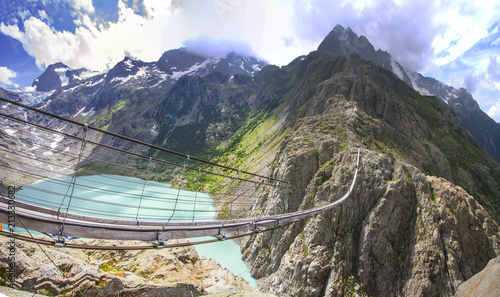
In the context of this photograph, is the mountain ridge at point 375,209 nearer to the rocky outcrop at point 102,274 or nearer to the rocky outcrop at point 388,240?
the rocky outcrop at point 388,240

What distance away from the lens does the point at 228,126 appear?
139m

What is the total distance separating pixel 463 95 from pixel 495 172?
567 ft

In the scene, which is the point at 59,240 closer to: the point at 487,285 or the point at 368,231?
the point at 487,285

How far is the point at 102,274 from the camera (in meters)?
6.96

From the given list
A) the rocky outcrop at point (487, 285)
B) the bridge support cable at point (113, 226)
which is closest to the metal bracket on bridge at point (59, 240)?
the bridge support cable at point (113, 226)

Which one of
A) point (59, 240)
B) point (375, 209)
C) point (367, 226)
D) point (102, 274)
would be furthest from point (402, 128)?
point (59, 240)

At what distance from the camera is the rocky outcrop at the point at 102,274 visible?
19.9 feet

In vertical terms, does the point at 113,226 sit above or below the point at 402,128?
below

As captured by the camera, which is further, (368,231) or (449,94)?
(449,94)

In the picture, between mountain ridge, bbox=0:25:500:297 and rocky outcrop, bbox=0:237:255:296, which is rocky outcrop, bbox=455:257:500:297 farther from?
rocky outcrop, bbox=0:237:255:296

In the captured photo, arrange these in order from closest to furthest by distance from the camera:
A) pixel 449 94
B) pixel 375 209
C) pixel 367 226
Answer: pixel 367 226 < pixel 375 209 < pixel 449 94

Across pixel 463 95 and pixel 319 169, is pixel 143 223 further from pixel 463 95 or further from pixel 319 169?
pixel 463 95

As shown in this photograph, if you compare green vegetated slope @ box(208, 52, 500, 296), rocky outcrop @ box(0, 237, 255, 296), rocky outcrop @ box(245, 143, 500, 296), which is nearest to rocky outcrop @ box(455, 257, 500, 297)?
rocky outcrop @ box(245, 143, 500, 296)

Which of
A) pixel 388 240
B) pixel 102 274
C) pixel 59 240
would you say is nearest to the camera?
pixel 59 240
